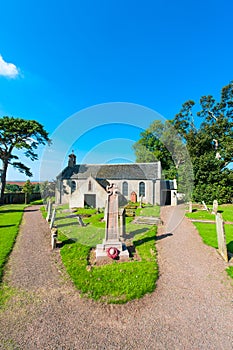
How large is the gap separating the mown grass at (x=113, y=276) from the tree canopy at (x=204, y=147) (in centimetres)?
2357


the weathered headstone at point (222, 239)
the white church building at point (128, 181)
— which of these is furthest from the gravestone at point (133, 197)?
the weathered headstone at point (222, 239)

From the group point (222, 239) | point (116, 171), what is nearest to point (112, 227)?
point (222, 239)

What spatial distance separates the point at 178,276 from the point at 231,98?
125 ft

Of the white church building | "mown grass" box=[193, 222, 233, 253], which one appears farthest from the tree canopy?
"mown grass" box=[193, 222, 233, 253]

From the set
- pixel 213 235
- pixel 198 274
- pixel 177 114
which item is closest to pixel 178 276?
pixel 198 274

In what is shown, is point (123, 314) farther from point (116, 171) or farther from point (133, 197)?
point (116, 171)

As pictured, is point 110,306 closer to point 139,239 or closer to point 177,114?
point 139,239

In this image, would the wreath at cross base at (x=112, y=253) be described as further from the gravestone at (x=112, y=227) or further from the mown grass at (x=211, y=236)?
the mown grass at (x=211, y=236)

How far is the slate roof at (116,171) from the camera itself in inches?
1029

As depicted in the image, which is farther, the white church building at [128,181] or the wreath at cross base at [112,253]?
the white church building at [128,181]

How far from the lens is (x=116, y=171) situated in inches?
1097

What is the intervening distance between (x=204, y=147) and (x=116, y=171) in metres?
17.1

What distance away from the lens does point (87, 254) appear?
7.01 m

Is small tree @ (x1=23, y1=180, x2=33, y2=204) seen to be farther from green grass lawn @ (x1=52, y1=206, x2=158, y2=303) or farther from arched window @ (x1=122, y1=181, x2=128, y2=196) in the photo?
green grass lawn @ (x1=52, y1=206, x2=158, y2=303)
